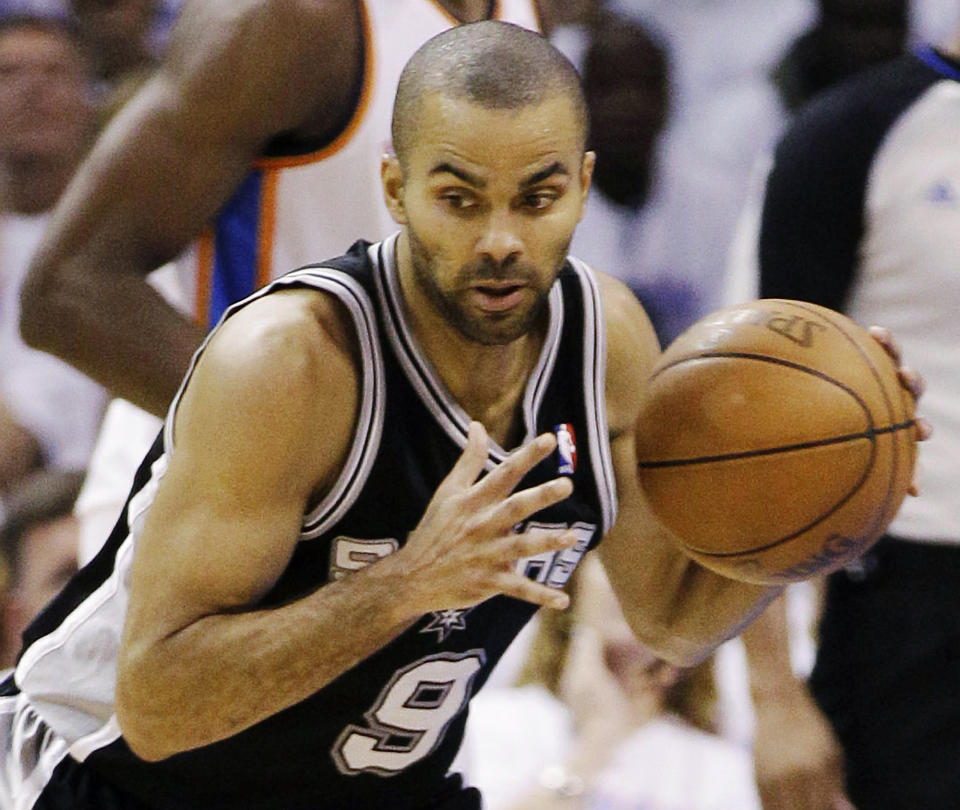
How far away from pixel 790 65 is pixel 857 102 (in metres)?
2.31

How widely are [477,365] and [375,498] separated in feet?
0.85

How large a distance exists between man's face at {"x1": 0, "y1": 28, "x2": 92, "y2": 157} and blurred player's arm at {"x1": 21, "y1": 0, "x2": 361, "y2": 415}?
2.43 meters

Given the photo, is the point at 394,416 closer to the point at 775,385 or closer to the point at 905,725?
the point at 775,385

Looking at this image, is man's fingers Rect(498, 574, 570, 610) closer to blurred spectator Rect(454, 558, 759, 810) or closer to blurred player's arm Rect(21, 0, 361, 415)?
blurred player's arm Rect(21, 0, 361, 415)

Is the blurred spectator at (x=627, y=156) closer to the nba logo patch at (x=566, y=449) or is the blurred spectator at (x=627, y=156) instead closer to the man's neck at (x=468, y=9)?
the man's neck at (x=468, y=9)

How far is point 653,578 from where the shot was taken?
111 inches

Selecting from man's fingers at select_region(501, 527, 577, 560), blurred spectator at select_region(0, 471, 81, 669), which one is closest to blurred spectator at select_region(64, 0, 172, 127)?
blurred spectator at select_region(0, 471, 81, 669)

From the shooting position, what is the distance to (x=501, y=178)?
2.15 m

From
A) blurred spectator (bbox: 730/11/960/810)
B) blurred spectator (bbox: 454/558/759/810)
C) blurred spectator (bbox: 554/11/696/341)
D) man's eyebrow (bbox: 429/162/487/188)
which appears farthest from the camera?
blurred spectator (bbox: 554/11/696/341)

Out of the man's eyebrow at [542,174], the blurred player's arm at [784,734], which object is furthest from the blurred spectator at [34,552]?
the man's eyebrow at [542,174]

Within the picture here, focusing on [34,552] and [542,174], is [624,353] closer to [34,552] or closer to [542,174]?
[542,174]

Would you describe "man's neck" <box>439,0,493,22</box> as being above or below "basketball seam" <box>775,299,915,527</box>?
above

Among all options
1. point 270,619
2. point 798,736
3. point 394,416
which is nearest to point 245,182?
point 394,416

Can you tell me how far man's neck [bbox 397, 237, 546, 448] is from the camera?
2.38 m
